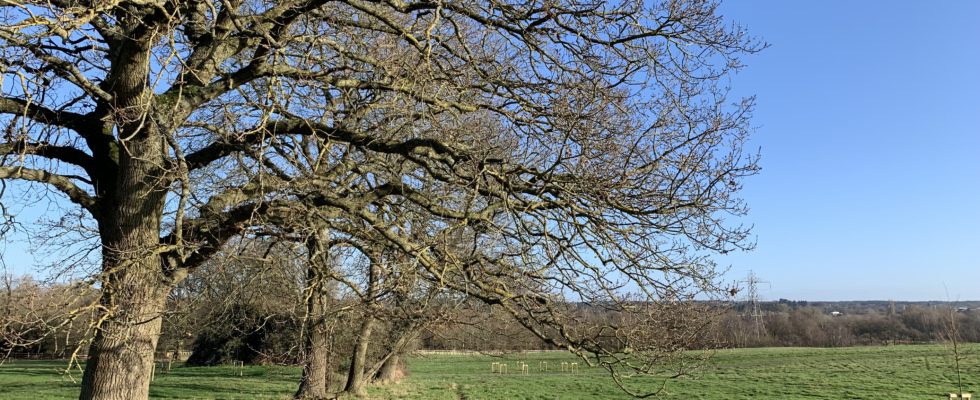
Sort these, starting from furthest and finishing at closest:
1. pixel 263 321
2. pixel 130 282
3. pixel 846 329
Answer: pixel 846 329
pixel 263 321
pixel 130 282

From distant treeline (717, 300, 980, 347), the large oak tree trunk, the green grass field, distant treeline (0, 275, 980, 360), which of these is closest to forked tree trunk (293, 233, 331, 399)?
distant treeline (0, 275, 980, 360)

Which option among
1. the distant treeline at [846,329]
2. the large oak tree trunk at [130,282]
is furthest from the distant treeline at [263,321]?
the distant treeline at [846,329]

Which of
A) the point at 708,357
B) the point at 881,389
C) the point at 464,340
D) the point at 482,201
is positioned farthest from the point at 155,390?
the point at 881,389

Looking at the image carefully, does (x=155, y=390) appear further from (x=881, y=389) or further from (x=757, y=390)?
(x=881, y=389)

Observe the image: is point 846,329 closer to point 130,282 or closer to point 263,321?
point 263,321

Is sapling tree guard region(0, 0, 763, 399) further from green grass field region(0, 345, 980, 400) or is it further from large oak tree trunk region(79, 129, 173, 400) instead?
green grass field region(0, 345, 980, 400)

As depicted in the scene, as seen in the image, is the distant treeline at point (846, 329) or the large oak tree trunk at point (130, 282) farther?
A: the distant treeline at point (846, 329)

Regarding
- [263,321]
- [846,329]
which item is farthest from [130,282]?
[846,329]

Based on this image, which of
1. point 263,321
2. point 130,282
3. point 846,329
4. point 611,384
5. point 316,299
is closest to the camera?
point 130,282

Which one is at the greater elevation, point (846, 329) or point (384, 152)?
point (384, 152)

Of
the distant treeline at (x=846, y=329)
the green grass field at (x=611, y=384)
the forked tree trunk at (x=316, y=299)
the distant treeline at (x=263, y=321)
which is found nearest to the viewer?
the distant treeline at (x=263, y=321)

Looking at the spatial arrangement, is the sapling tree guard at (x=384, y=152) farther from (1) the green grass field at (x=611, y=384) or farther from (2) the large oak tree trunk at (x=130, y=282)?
(1) the green grass field at (x=611, y=384)

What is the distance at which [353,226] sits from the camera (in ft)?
24.1

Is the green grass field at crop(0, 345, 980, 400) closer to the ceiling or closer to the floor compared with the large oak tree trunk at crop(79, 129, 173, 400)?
closer to the floor
